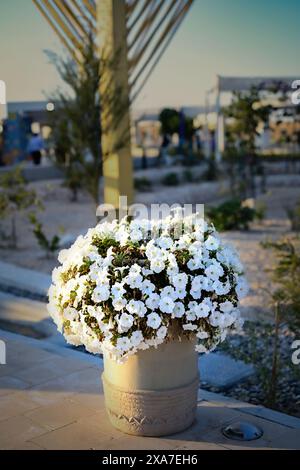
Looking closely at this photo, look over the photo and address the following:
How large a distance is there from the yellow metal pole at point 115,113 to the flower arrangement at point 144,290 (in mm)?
4080

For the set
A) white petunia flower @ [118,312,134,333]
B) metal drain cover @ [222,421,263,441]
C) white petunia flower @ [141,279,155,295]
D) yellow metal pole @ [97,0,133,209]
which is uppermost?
yellow metal pole @ [97,0,133,209]

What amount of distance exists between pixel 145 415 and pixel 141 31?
5304mm

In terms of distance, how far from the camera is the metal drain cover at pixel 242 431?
336 cm

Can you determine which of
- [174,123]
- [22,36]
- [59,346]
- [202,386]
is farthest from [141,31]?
[174,123]

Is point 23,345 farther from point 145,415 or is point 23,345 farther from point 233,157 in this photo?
point 233,157

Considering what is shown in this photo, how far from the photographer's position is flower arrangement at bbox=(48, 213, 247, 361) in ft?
10.2

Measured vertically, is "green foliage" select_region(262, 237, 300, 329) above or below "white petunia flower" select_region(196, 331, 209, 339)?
below

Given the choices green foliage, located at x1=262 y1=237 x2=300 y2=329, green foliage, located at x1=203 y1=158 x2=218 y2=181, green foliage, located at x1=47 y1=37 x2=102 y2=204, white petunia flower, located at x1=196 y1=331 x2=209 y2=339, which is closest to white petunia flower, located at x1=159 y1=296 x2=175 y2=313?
white petunia flower, located at x1=196 y1=331 x2=209 y2=339

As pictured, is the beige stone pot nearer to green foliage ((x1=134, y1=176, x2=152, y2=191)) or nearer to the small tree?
the small tree

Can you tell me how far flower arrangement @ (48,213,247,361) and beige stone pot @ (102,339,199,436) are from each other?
0.09 meters

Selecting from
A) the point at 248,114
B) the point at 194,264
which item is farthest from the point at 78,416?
the point at 248,114

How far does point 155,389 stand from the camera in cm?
328

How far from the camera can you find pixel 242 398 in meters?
4.22

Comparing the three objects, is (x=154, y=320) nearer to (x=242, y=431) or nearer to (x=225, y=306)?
(x=225, y=306)
